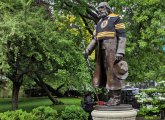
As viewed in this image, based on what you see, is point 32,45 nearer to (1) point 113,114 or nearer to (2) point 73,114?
(2) point 73,114

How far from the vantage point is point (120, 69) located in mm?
8719

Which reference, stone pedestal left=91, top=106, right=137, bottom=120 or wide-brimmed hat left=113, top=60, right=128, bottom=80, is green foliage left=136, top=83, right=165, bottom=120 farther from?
stone pedestal left=91, top=106, right=137, bottom=120

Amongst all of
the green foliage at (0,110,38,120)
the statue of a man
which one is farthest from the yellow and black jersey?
the green foliage at (0,110,38,120)

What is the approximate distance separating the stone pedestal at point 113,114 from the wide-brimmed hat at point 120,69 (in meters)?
0.86

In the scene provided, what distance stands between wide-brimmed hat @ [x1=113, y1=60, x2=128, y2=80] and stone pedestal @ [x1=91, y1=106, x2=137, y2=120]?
858 millimetres

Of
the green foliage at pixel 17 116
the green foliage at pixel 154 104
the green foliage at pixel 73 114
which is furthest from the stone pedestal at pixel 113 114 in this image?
the green foliage at pixel 154 104

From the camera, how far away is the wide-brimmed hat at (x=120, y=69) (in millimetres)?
8703

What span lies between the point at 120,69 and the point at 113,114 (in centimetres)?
116

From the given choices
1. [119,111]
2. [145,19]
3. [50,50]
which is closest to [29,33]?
[50,50]

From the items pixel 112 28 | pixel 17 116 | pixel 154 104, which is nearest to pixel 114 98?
pixel 112 28

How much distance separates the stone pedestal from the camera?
319 inches

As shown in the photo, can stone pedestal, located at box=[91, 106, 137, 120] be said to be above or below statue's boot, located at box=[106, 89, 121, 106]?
below

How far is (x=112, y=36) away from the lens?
8.75 m

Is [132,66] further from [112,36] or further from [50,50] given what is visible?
[112,36]
